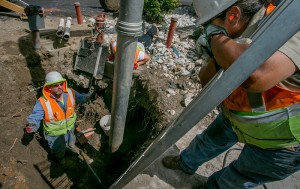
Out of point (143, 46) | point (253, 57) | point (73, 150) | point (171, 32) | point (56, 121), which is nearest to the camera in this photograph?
point (253, 57)

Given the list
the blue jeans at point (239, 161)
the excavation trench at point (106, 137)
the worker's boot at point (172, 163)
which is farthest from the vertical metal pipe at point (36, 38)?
the blue jeans at point (239, 161)

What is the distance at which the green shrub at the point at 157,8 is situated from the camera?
18.4 feet

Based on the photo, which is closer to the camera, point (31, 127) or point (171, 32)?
point (31, 127)

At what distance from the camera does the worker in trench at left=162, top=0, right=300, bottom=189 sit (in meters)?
1.05

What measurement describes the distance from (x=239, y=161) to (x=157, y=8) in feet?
15.5

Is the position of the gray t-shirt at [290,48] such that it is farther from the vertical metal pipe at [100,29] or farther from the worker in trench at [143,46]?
the vertical metal pipe at [100,29]

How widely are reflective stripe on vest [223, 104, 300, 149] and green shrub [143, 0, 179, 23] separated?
15.2ft

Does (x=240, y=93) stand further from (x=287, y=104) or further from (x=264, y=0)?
(x=264, y=0)

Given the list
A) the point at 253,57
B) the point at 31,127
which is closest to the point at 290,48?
the point at 253,57

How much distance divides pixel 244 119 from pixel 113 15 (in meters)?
5.83

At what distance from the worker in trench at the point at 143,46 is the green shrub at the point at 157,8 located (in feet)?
2.10

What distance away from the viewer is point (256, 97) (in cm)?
139

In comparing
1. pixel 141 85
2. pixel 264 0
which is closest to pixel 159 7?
pixel 141 85

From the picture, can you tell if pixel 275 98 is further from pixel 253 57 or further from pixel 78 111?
pixel 78 111
